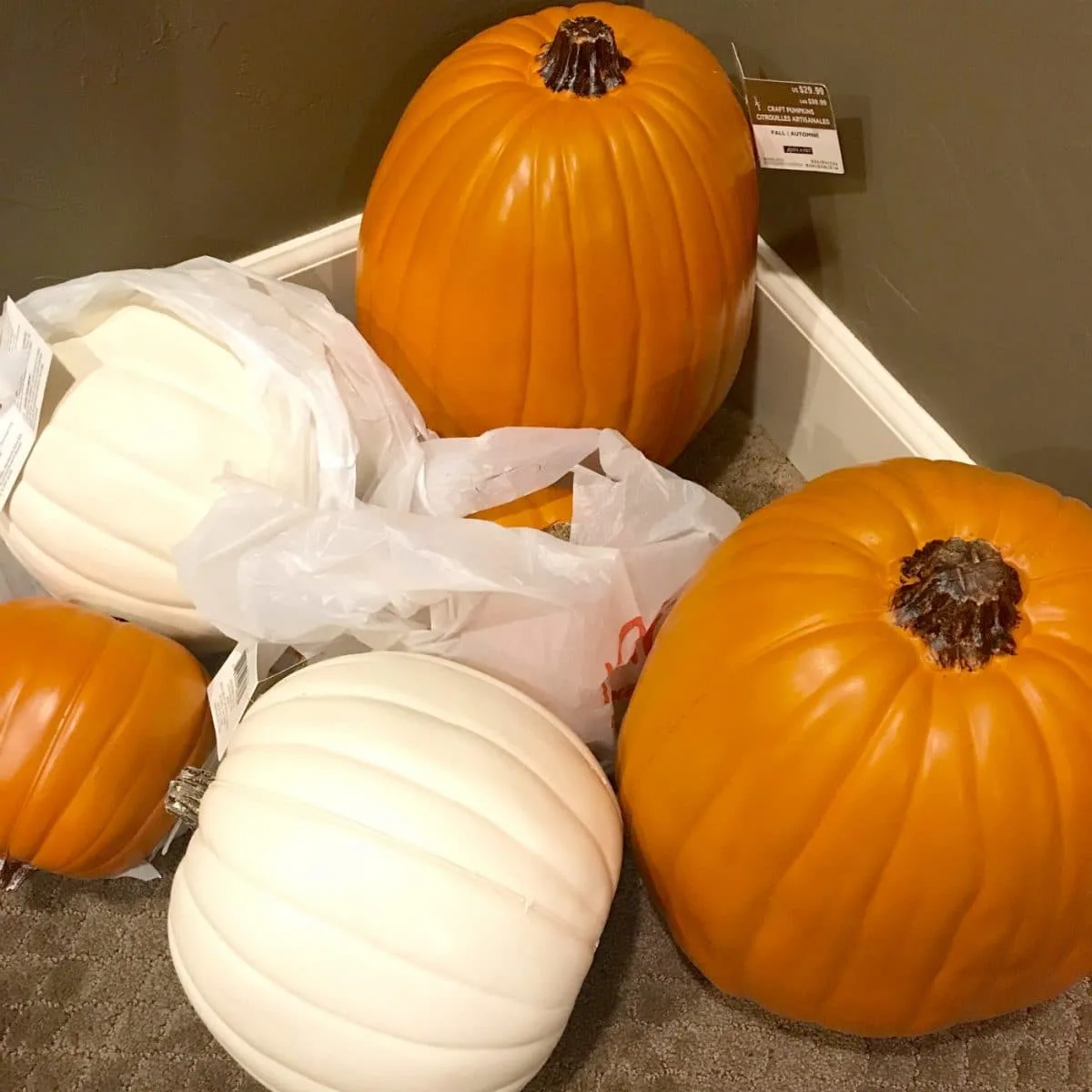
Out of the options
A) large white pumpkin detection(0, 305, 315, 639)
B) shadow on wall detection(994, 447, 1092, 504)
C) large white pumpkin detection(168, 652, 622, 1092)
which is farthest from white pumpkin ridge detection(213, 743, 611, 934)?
shadow on wall detection(994, 447, 1092, 504)

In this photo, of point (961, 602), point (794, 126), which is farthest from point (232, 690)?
point (794, 126)

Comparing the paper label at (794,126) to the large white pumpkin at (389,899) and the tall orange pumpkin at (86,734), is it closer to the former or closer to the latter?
the large white pumpkin at (389,899)

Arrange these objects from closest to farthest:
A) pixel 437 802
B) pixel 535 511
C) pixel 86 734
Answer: pixel 437 802 → pixel 86 734 → pixel 535 511

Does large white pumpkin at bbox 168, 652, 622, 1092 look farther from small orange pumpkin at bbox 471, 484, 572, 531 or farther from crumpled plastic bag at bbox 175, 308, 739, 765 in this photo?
small orange pumpkin at bbox 471, 484, 572, 531

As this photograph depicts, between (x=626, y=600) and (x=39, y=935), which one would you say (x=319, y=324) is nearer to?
(x=626, y=600)

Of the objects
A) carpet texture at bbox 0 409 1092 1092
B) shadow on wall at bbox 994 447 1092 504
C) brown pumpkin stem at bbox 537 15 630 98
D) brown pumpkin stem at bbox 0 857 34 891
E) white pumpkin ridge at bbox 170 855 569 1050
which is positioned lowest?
carpet texture at bbox 0 409 1092 1092

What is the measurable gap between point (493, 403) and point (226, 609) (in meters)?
0.27

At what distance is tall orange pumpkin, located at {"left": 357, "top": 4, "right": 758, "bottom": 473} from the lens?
0.75 meters

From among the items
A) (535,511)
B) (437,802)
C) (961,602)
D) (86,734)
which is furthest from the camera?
(535,511)

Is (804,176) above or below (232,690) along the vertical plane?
above

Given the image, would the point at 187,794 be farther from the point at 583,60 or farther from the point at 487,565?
the point at 583,60

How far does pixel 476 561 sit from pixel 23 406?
1.17ft

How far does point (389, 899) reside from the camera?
1.99 ft

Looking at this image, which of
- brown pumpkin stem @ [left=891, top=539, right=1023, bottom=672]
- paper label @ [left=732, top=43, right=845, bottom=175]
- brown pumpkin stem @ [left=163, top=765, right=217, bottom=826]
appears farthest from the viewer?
paper label @ [left=732, top=43, right=845, bottom=175]
